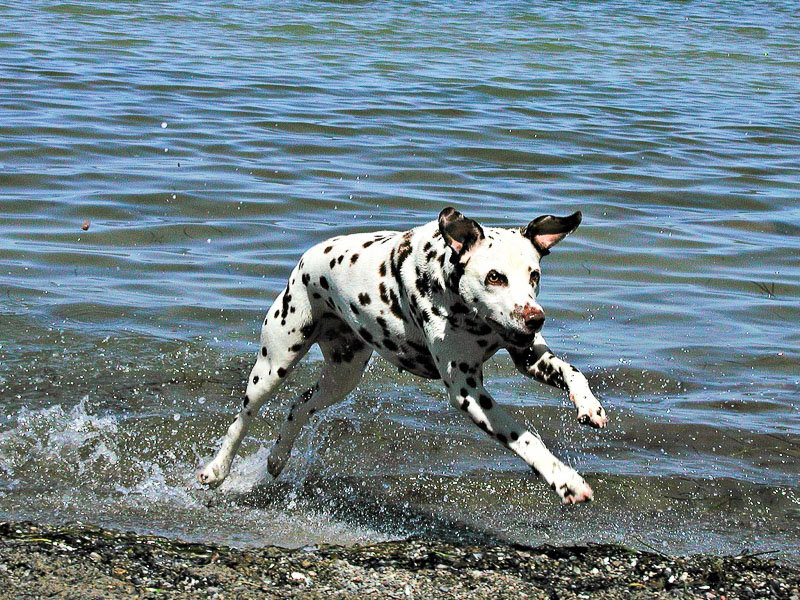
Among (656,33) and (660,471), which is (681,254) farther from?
(656,33)

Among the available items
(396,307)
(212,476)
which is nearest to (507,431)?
(396,307)

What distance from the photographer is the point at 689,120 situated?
2038 cm

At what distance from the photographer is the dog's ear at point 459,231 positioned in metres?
5.90

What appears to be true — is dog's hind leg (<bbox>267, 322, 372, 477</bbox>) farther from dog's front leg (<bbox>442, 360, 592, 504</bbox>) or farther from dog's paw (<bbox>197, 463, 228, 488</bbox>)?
dog's front leg (<bbox>442, 360, 592, 504</bbox>)

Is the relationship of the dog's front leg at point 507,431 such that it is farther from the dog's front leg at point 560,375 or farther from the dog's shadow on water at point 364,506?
the dog's shadow on water at point 364,506

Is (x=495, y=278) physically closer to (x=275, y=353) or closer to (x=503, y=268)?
(x=503, y=268)

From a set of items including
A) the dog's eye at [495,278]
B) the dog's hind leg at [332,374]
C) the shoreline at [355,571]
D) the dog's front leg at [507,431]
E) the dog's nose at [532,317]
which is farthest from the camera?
the dog's hind leg at [332,374]

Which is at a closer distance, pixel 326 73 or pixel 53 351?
pixel 53 351

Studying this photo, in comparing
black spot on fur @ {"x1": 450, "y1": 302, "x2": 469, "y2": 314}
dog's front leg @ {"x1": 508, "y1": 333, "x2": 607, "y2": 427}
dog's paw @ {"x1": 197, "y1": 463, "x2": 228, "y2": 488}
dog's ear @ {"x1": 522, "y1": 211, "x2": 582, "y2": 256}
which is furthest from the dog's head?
dog's paw @ {"x1": 197, "y1": 463, "x2": 228, "y2": 488}

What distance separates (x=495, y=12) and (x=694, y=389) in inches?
1032

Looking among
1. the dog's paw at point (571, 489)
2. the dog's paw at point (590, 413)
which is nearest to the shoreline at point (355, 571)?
the dog's paw at point (571, 489)

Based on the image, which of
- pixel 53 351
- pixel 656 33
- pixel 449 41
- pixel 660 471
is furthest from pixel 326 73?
pixel 660 471

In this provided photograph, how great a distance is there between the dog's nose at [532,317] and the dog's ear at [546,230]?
44 cm

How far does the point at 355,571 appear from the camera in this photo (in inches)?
233
